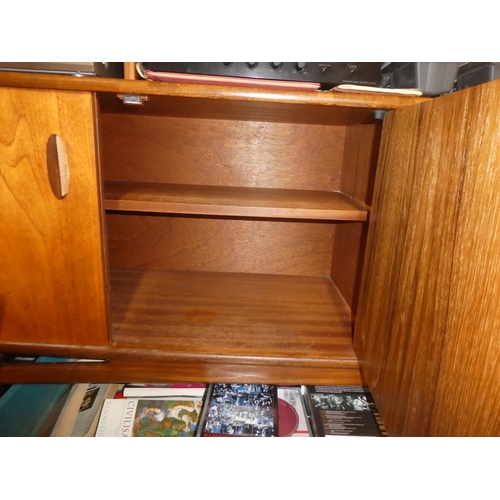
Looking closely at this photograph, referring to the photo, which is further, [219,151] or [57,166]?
[219,151]

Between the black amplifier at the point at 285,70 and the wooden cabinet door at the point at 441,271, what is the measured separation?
0.43 feet

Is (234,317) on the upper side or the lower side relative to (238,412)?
upper

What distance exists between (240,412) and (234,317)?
241 millimetres

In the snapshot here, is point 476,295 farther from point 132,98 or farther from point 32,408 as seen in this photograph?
point 32,408

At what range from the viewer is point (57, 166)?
63cm

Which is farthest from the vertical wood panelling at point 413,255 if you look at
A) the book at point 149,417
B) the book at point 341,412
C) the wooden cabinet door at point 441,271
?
the book at point 149,417

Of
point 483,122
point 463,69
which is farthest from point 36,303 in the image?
point 463,69

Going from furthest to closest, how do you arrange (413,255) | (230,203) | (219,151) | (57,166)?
(219,151), (230,203), (57,166), (413,255)

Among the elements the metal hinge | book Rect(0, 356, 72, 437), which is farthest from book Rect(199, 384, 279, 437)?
the metal hinge

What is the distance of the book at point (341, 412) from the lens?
32.5 inches

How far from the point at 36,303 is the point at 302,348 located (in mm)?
596

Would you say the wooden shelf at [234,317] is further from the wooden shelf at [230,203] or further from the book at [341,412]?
the wooden shelf at [230,203]

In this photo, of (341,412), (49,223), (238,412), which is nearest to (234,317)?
(238,412)
